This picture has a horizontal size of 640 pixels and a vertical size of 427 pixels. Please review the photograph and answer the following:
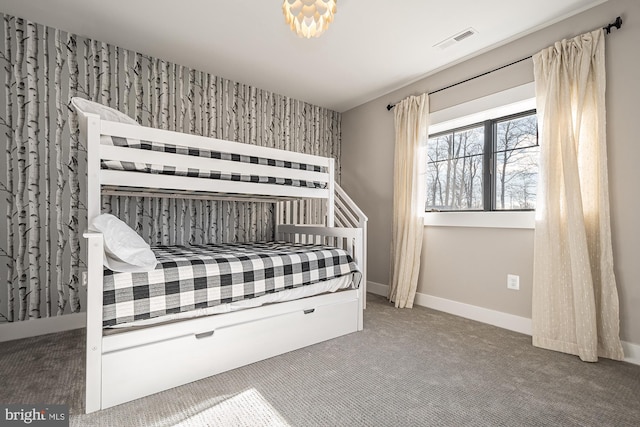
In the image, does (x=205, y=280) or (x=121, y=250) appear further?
(x=205, y=280)

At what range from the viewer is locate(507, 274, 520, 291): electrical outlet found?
2438 millimetres

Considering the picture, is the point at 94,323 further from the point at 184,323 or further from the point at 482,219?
the point at 482,219

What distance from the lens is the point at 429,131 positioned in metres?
3.17

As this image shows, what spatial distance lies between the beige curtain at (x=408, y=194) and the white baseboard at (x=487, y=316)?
17 cm

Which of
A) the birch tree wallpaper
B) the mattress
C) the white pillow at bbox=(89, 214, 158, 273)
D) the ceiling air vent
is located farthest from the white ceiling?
the mattress

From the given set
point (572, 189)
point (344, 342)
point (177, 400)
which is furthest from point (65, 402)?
point (572, 189)

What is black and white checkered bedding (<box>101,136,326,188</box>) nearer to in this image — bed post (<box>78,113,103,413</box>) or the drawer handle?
bed post (<box>78,113,103,413</box>)

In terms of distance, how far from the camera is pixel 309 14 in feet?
5.76

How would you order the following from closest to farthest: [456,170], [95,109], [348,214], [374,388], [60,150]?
[374,388], [95,109], [60,150], [456,170], [348,214]

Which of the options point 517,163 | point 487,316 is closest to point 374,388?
point 487,316

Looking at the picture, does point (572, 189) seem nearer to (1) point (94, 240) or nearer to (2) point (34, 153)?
(1) point (94, 240)

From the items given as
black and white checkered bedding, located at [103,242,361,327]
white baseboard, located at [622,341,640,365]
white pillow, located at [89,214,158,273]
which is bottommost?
white baseboard, located at [622,341,640,365]

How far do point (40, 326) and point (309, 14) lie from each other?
8.99 feet

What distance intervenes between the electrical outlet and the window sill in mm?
385
